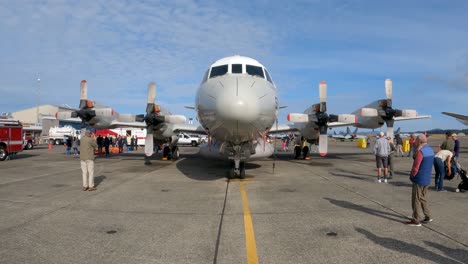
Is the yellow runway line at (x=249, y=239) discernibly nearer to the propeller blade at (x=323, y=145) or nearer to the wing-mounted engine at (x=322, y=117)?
the propeller blade at (x=323, y=145)

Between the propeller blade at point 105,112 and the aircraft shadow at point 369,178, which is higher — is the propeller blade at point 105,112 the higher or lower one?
the higher one

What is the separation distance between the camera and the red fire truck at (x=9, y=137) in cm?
2045

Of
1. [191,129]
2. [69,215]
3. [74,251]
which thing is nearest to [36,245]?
[74,251]

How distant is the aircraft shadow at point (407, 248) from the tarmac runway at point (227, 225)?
13 mm

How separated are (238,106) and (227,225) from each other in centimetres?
339

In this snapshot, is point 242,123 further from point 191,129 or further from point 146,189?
point 191,129

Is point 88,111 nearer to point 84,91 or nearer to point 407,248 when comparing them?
point 84,91

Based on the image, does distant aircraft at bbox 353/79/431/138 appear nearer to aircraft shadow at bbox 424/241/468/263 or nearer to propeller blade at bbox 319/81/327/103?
propeller blade at bbox 319/81/327/103

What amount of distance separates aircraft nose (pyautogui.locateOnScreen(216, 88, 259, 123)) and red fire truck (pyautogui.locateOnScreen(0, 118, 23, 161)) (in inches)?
714

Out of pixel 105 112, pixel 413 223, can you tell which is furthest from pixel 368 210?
pixel 105 112

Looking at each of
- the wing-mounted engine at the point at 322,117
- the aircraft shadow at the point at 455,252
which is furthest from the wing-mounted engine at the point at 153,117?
the aircraft shadow at the point at 455,252

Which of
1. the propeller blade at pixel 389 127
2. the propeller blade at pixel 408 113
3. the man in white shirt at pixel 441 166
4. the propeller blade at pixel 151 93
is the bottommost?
the man in white shirt at pixel 441 166

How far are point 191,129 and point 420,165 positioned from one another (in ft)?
46.0

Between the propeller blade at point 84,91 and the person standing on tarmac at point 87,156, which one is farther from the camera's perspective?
the propeller blade at point 84,91
